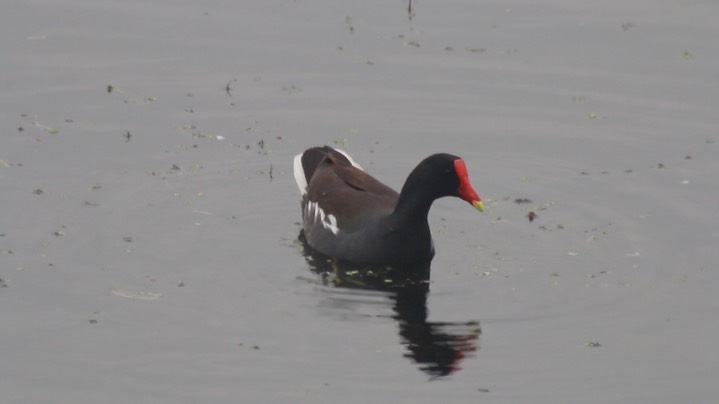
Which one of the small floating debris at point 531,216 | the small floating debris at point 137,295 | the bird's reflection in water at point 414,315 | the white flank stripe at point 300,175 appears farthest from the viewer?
the white flank stripe at point 300,175

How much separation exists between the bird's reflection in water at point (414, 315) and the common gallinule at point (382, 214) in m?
0.12

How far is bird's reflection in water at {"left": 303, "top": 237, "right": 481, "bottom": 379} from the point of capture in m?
9.76

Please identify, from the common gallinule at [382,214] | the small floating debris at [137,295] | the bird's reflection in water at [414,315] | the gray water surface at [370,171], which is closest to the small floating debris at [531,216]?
the gray water surface at [370,171]

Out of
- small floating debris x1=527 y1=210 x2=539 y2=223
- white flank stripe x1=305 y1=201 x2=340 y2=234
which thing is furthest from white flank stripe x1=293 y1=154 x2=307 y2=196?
small floating debris x1=527 y1=210 x2=539 y2=223

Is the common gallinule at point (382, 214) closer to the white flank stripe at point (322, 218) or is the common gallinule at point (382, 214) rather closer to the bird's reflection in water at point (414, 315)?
the white flank stripe at point (322, 218)

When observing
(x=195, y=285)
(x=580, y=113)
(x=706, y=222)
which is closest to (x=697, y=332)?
(x=706, y=222)

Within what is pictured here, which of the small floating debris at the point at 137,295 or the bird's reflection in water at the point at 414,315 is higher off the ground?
the small floating debris at the point at 137,295

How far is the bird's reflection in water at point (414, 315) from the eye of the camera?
9758 mm

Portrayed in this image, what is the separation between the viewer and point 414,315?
10.5 m

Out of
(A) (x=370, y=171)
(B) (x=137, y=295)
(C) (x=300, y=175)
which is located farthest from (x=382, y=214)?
(B) (x=137, y=295)

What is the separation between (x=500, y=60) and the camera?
1521 cm

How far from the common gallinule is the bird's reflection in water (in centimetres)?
12

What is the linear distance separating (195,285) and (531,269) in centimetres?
235

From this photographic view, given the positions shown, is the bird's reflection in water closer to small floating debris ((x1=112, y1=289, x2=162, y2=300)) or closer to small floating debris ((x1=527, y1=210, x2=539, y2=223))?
small floating debris ((x1=527, y1=210, x2=539, y2=223))
